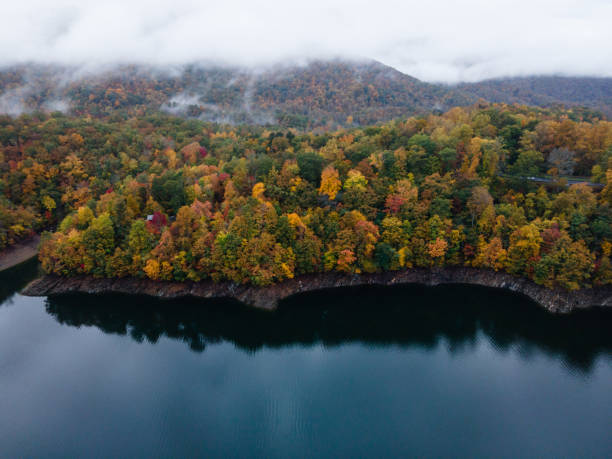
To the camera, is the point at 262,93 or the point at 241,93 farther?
the point at 241,93

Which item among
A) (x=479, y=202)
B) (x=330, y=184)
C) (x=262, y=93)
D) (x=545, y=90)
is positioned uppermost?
(x=262, y=93)

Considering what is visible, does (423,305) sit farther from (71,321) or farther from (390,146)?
Result: (71,321)

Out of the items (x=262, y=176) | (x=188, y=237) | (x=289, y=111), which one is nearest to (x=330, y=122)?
(x=289, y=111)

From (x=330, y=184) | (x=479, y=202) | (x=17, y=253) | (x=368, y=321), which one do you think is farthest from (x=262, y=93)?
(x=368, y=321)

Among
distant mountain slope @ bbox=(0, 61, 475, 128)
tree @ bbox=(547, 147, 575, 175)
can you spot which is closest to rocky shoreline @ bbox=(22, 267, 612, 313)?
tree @ bbox=(547, 147, 575, 175)

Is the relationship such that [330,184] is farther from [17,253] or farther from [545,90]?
[545,90]

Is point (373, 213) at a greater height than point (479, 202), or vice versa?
point (479, 202)

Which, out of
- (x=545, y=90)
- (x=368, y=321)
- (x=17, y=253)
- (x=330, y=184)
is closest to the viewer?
(x=368, y=321)

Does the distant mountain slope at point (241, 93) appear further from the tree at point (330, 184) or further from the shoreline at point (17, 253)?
the tree at point (330, 184)
